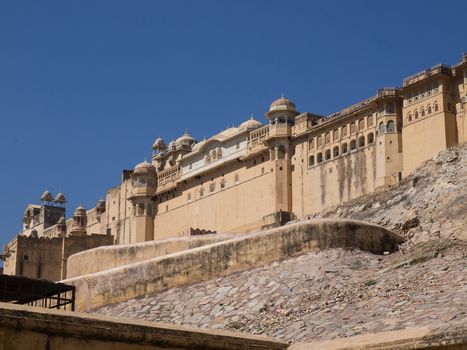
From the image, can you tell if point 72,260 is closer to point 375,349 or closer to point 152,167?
point 375,349

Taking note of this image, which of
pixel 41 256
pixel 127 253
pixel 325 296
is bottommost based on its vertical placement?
pixel 325 296

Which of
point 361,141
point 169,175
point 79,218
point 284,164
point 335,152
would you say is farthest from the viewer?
point 79,218

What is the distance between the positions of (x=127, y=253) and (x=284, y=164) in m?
19.3

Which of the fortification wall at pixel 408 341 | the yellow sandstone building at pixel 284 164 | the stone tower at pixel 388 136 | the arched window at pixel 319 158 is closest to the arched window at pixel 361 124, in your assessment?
the yellow sandstone building at pixel 284 164

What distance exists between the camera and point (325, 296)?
54.7 ft

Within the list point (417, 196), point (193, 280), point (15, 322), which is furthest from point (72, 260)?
point (15, 322)

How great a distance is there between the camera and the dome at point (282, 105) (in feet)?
144

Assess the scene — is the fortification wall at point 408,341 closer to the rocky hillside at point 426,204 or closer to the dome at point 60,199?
the rocky hillside at point 426,204

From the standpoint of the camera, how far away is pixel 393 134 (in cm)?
3747

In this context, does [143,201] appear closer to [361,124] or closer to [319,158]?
[319,158]

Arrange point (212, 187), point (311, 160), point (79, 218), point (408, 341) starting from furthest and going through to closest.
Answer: point (79, 218) → point (212, 187) → point (311, 160) → point (408, 341)

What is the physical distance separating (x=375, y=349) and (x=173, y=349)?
1.39 meters

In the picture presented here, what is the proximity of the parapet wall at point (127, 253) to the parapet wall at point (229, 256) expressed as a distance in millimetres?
3243

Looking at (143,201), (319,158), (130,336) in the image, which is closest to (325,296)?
(130,336)
